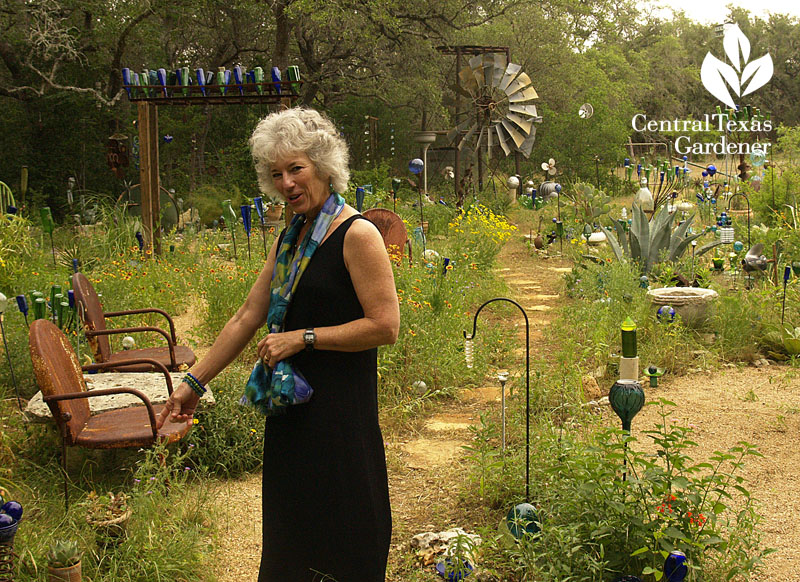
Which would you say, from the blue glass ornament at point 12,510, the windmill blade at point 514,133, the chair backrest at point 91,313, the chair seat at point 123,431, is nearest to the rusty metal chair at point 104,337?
the chair backrest at point 91,313

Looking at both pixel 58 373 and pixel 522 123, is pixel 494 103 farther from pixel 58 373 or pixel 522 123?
pixel 58 373

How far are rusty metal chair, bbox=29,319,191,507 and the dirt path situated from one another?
19.6 inches

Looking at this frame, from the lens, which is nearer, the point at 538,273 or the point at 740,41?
the point at 538,273

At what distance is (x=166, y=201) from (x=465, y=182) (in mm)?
5126

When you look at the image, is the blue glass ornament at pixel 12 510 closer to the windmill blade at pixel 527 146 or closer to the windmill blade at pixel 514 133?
the windmill blade at pixel 514 133

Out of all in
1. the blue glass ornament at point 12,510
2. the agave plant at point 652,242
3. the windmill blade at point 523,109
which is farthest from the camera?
the windmill blade at point 523,109

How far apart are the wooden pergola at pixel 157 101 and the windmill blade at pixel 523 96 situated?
696cm

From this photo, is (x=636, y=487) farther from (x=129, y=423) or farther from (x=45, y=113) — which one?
(x=45, y=113)

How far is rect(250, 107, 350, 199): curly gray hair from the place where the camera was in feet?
6.91

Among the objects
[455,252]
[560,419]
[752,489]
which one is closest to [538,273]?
[455,252]

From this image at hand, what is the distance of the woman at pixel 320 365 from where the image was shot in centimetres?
207

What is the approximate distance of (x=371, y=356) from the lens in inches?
87.6

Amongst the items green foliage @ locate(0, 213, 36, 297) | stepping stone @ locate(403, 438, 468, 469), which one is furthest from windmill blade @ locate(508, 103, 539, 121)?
stepping stone @ locate(403, 438, 468, 469)

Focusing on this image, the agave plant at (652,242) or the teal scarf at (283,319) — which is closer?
the teal scarf at (283,319)
